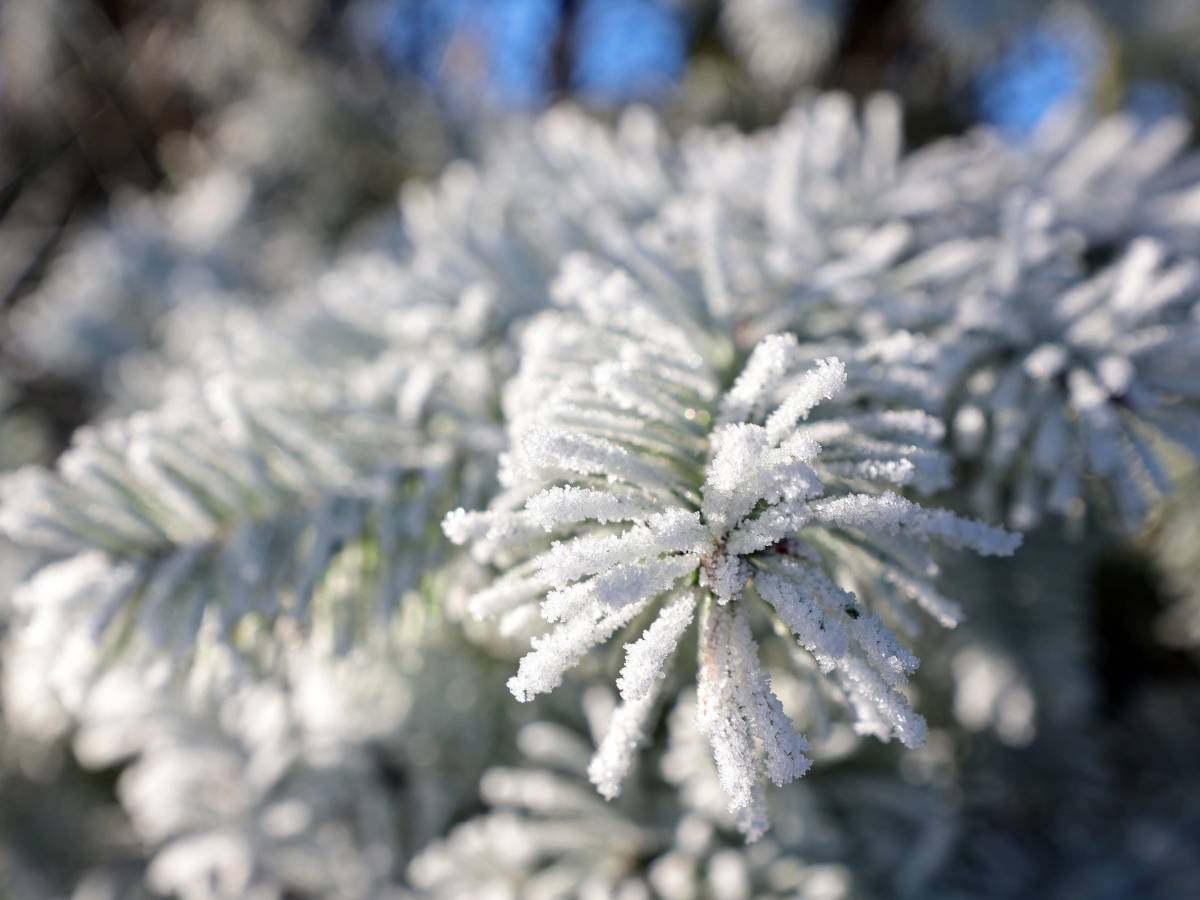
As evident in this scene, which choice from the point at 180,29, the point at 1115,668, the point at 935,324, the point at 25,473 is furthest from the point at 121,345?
the point at 1115,668

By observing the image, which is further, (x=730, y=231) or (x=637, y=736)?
(x=730, y=231)

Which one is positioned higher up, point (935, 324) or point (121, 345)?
point (121, 345)

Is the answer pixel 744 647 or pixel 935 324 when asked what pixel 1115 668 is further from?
pixel 744 647

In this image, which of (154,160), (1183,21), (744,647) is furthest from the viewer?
(154,160)

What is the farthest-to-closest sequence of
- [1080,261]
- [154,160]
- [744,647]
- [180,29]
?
[154,160]
[180,29]
[1080,261]
[744,647]
